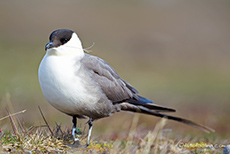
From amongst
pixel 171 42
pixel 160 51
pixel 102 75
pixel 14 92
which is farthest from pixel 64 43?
pixel 171 42

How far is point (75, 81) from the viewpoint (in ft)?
13.0

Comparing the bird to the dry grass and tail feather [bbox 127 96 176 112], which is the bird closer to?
the dry grass

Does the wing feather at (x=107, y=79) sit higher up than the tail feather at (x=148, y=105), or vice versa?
the wing feather at (x=107, y=79)

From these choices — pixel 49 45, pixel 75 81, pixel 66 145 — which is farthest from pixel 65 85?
pixel 66 145

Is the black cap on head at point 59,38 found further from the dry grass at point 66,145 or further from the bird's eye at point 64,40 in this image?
the dry grass at point 66,145

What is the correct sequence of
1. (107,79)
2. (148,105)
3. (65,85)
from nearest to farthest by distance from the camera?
1. (65,85)
2. (107,79)
3. (148,105)

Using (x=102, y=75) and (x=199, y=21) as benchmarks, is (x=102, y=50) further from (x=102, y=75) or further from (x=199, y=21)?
(x=102, y=75)

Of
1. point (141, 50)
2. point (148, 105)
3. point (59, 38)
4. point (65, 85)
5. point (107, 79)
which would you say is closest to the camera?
point (65, 85)

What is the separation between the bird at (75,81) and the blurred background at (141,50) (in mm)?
2371

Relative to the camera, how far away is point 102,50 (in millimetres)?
20250

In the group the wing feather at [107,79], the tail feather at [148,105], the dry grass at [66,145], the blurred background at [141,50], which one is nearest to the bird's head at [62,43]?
the wing feather at [107,79]

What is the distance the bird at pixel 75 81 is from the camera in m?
3.94

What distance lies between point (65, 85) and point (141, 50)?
17.7 m

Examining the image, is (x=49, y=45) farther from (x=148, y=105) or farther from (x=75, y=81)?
(x=148, y=105)
